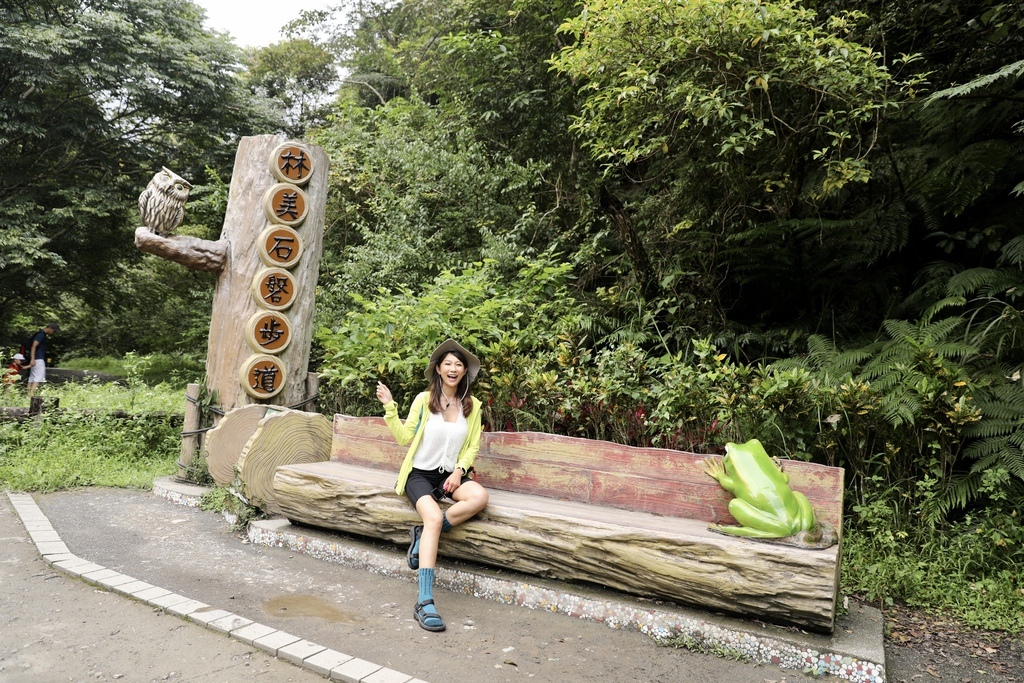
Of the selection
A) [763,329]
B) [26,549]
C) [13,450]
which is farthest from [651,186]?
[13,450]

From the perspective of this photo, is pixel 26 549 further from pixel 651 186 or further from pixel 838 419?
pixel 651 186

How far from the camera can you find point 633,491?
4.01 metres

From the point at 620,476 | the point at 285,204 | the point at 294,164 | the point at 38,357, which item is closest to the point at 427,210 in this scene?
the point at 294,164

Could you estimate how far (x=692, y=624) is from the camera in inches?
130

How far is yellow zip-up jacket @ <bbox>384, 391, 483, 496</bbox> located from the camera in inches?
158

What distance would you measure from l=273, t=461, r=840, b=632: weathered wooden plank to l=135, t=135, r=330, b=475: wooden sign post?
1.89 m

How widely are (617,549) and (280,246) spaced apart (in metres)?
4.31

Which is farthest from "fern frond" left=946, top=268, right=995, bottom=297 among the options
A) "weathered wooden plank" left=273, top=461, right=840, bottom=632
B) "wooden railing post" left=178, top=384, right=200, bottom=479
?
"wooden railing post" left=178, top=384, right=200, bottom=479

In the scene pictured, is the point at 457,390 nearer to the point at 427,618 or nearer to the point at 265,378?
the point at 427,618

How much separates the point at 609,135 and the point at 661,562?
4.51m

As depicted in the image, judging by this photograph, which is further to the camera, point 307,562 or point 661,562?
point 307,562

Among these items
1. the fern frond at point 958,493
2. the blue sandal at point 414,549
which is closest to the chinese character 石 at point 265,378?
the blue sandal at point 414,549

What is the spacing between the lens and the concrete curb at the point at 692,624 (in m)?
3.01

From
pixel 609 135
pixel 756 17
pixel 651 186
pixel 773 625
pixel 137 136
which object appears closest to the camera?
pixel 773 625
